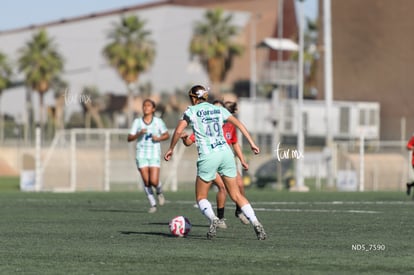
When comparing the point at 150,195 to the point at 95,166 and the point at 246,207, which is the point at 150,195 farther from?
the point at 95,166

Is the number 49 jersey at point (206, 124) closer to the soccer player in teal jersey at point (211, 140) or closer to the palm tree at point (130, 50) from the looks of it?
the soccer player in teal jersey at point (211, 140)

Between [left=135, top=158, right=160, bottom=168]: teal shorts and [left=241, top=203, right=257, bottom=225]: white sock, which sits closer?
[left=241, top=203, right=257, bottom=225]: white sock

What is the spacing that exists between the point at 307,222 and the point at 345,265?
23.1ft

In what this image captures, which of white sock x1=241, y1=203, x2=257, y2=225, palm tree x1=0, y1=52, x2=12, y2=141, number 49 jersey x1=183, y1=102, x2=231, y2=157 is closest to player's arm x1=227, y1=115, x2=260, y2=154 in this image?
number 49 jersey x1=183, y1=102, x2=231, y2=157

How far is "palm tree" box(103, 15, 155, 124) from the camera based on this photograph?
308 ft

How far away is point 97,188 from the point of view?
41750 millimetres

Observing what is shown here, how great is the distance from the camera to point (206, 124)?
1558cm

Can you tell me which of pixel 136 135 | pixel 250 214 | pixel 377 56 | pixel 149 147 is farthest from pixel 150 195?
pixel 377 56

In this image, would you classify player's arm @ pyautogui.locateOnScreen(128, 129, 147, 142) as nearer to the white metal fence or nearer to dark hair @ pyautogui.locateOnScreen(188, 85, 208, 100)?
dark hair @ pyautogui.locateOnScreen(188, 85, 208, 100)

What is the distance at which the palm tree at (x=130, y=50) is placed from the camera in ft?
308

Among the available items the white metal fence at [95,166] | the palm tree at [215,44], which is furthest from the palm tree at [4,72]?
the white metal fence at [95,166]

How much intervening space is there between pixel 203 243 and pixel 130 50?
263ft

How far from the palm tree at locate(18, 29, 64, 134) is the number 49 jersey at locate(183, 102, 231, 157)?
79.6m

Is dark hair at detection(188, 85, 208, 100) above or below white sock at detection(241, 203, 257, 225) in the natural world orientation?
above
